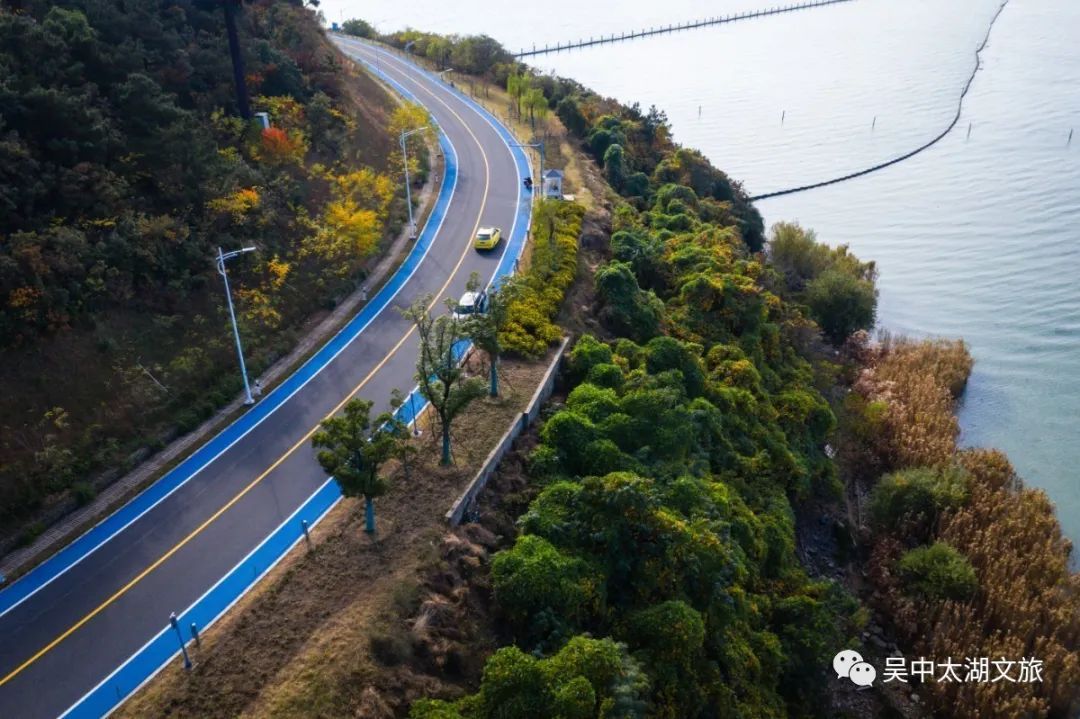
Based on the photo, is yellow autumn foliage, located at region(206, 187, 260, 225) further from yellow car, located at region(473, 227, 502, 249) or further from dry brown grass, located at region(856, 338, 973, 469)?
dry brown grass, located at region(856, 338, 973, 469)

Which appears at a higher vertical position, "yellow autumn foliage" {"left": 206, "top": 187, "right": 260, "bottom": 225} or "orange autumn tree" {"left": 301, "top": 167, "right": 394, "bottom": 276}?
"yellow autumn foliage" {"left": 206, "top": 187, "right": 260, "bottom": 225}

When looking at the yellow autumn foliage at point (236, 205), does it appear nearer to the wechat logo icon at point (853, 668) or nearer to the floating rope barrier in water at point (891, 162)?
the wechat logo icon at point (853, 668)

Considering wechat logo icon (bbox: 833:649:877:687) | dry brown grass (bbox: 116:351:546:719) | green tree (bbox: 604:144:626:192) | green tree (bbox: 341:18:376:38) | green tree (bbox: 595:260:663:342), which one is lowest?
wechat logo icon (bbox: 833:649:877:687)

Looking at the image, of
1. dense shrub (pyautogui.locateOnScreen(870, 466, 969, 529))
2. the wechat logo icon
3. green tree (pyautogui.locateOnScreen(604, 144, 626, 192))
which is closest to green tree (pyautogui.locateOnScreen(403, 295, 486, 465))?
the wechat logo icon

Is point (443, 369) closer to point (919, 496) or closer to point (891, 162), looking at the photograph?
point (919, 496)

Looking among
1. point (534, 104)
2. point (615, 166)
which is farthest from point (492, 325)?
point (534, 104)

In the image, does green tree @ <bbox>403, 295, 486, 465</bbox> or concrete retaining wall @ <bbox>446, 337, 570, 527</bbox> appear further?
green tree @ <bbox>403, 295, 486, 465</bbox>
